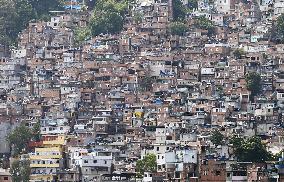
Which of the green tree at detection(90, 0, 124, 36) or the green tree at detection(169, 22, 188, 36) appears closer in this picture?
the green tree at detection(169, 22, 188, 36)

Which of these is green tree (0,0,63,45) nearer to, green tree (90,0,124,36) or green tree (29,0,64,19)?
green tree (29,0,64,19)

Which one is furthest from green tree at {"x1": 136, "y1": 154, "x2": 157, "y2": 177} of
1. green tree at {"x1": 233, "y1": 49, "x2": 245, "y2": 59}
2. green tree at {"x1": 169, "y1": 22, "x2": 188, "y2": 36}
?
green tree at {"x1": 169, "y1": 22, "x2": 188, "y2": 36}

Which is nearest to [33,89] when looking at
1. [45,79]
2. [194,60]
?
[45,79]

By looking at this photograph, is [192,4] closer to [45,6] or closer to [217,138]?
[45,6]

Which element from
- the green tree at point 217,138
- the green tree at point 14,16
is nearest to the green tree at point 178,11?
the green tree at point 14,16

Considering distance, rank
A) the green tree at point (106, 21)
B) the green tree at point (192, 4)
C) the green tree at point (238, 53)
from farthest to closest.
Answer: the green tree at point (192, 4) → the green tree at point (106, 21) → the green tree at point (238, 53)

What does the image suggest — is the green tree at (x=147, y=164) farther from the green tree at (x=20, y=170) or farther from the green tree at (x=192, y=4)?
the green tree at (x=192, y=4)

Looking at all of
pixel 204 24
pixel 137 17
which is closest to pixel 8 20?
pixel 137 17
